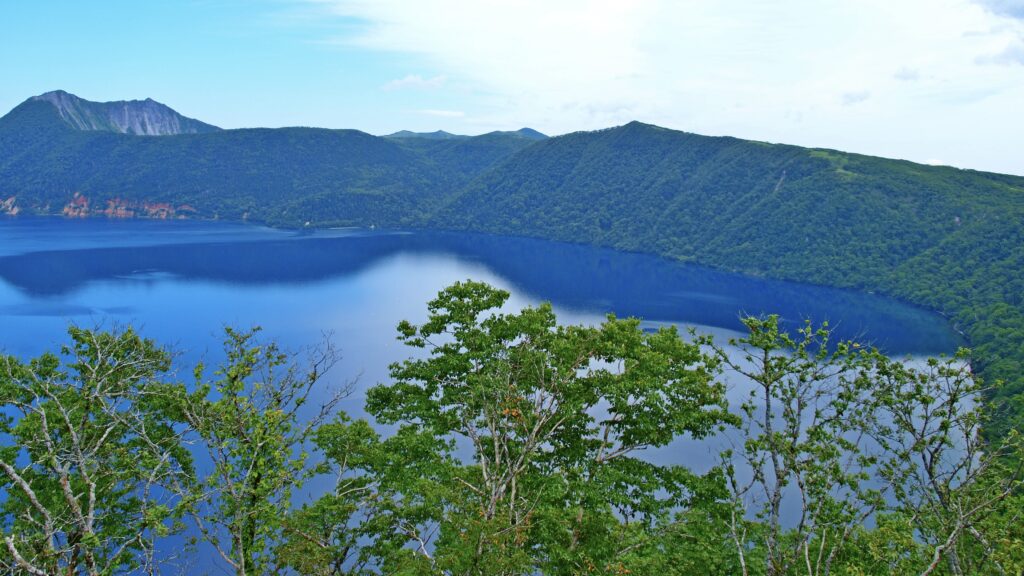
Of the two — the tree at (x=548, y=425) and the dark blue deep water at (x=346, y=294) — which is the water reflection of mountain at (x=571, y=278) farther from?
the tree at (x=548, y=425)

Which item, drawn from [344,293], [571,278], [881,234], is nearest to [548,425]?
[344,293]

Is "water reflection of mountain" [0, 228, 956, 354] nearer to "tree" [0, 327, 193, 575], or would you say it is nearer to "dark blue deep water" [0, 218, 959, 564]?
"dark blue deep water" [0, 218, 959, 564]

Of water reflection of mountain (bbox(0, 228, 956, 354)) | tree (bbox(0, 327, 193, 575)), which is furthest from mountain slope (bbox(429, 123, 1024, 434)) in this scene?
tree (bbox(0, 327, 193, 575))

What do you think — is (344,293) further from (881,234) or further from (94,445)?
(881,234)

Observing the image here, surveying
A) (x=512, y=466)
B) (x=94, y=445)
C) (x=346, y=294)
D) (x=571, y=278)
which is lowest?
(x=346, y=294)

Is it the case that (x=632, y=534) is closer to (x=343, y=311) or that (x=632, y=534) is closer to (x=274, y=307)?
(x=343, y=311)
